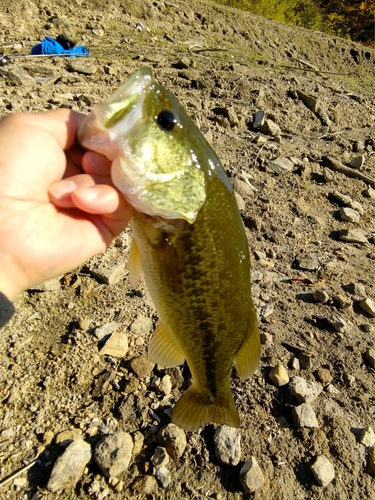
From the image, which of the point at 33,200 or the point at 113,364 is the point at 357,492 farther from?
the point at 33,200

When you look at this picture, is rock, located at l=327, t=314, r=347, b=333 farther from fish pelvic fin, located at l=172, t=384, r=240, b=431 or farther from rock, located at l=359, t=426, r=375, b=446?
fish pelvic fin, located at l=172, t=384, r=240, b=431

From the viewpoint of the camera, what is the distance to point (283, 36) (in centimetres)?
1358

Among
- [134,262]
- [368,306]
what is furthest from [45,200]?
[368,306]

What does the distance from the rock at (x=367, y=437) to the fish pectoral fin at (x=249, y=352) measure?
1.24m

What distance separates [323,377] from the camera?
3.31 metres

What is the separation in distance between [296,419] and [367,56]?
1611cm

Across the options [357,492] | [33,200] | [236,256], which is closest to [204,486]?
[357,492]

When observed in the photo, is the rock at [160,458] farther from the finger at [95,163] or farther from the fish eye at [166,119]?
the fish eye at [166,119]

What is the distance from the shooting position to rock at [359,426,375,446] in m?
2.96

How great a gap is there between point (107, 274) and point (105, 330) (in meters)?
0.56

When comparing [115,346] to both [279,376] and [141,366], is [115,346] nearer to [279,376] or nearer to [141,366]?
[141,366]

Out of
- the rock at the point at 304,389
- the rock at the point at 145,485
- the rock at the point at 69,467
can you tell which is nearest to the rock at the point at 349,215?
the rock at the point at 304,389

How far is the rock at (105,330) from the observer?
324 centimetres

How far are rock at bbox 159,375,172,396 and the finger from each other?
172 cm
